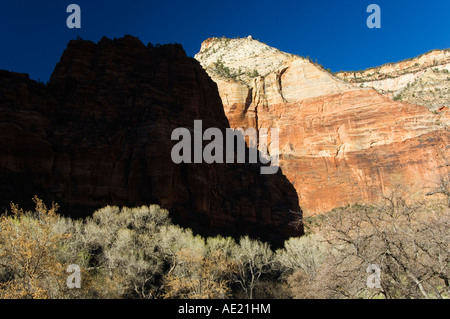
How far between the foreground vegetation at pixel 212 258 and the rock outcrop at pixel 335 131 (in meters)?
30.2

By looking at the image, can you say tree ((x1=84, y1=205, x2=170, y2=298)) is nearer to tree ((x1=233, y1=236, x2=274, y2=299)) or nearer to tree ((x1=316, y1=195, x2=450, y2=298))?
tree ((x1=233, y1=236, x2=274, y2=299))

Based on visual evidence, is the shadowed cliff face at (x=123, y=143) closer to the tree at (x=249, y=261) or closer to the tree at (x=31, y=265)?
the tree at (x=249, y=261)

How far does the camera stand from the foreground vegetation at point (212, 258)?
38.3 ft

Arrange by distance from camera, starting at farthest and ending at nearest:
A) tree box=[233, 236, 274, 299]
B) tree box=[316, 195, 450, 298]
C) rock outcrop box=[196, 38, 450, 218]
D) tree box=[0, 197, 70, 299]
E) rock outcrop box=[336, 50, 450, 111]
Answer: rock outcrop box=[336, 50, 450, 111] → rock outcrop box=[196, 38, 450, 218] → tree box=[233, 236, 274, 299] → tree box=[0, 197, 70, 299] → tree box=[316, 195, 450, 298]

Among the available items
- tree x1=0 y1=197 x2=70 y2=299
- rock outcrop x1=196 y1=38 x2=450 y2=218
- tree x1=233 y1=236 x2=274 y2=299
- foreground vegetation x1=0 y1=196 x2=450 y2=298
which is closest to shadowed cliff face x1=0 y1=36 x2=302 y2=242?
foreground vegetation x1=0 y1=196 x2=450 y2=298

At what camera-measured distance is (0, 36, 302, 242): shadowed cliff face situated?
1406 inches

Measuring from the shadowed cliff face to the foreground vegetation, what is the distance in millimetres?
6491

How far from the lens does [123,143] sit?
134ft

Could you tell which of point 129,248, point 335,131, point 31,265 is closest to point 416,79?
point 335,131

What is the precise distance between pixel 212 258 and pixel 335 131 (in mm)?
52455

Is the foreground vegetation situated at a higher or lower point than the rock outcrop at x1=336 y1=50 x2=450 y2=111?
lower
